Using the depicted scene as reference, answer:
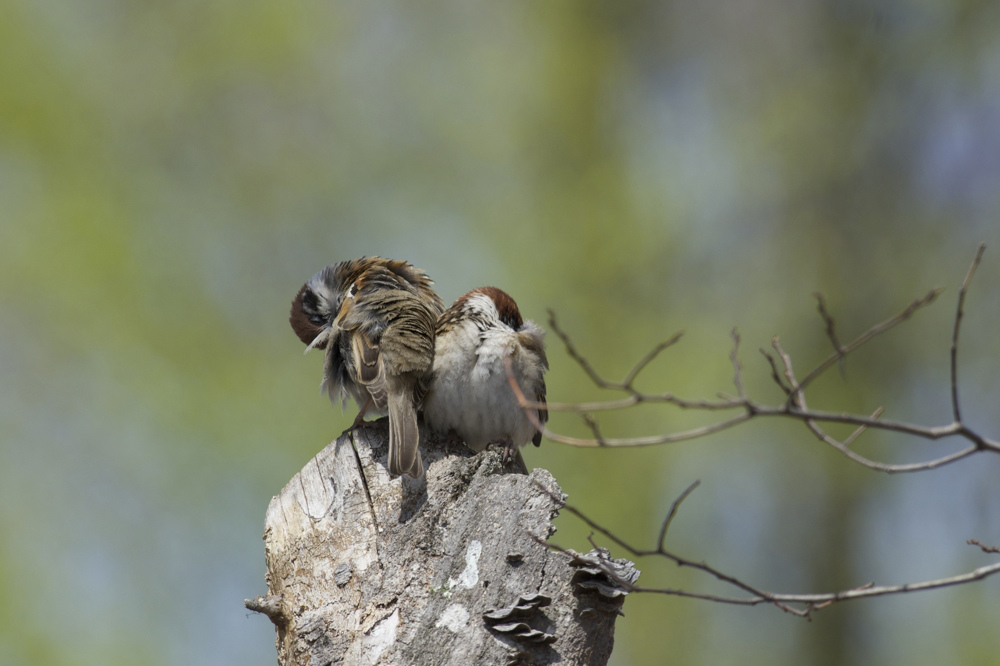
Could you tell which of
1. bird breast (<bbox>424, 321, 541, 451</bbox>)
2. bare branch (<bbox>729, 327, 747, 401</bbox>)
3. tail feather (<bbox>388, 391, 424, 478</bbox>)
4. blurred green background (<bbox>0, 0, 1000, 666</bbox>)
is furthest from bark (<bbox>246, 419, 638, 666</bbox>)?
blurred green background (<bbox>0, 0, 1000, 666</bbox>)

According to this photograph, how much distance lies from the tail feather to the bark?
0.06 metres

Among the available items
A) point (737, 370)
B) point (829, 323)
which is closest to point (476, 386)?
point (737, 370)

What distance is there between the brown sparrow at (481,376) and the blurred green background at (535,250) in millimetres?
5617

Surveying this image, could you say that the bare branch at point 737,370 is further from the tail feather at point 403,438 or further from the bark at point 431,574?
the tail feather at point 403,438

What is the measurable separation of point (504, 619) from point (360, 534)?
712 mm

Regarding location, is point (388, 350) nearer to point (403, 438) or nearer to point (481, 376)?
point (481, 376)

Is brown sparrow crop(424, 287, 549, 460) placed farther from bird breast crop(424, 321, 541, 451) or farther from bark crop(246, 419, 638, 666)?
bark crop(246, 419, 638, 666)

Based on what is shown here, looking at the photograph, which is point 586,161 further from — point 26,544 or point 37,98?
point 26,544

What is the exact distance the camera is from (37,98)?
1119 centimetres

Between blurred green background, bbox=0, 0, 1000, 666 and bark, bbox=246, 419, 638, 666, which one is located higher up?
blurred green background, bbox=0, 0, 1000, 666

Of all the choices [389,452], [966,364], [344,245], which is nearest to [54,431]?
[344,245]

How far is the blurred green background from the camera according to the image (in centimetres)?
948

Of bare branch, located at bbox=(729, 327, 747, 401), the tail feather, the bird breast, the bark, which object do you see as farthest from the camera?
the bird breast

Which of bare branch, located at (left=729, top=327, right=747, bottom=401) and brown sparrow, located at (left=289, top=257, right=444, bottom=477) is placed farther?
brown sparrow, located at (left=289, top=257, right=444, bottom=477)
